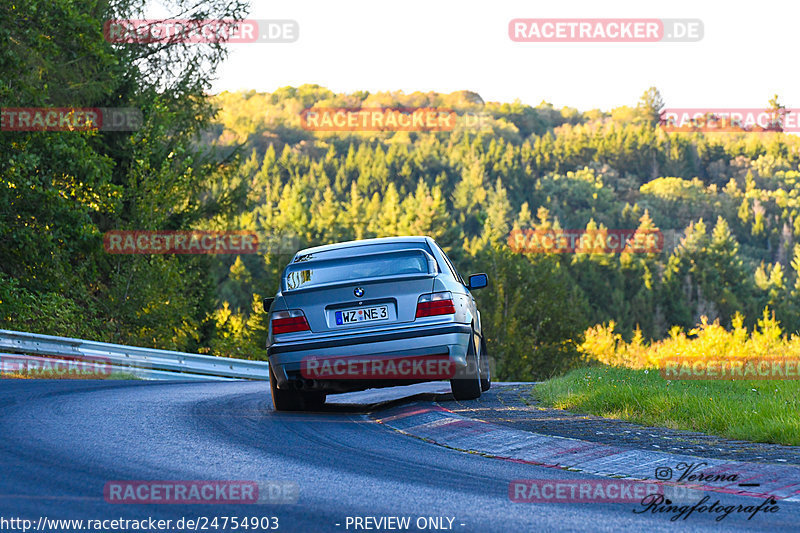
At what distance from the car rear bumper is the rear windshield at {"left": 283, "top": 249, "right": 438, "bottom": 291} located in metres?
0.64

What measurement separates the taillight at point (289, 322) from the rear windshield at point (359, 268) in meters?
0.31

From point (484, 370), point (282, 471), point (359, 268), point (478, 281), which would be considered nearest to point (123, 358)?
point (484, 370)

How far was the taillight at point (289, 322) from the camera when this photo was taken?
9.24 m

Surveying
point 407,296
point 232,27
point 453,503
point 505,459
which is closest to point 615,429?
point 505,459

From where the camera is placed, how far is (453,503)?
5.04 metres

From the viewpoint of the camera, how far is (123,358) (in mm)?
17938

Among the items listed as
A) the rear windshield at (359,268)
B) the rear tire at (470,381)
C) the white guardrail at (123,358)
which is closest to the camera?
the rear windshield at (359,268)

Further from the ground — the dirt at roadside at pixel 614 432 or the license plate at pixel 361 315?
the license plate at pixel 361 315

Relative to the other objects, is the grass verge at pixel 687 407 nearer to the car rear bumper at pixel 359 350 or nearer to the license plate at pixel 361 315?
the car rear bumper at pixel 359 350

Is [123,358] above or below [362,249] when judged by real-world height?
below

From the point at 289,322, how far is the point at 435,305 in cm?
148

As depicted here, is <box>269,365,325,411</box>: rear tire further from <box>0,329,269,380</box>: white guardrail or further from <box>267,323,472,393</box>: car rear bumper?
<box>0,329,269,380</box>: white guardrail

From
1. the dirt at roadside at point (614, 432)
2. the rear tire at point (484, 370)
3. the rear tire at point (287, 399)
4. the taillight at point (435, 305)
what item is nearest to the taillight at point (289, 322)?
the rear tire at point (287, 399)

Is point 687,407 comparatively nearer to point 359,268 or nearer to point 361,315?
point 361,315
